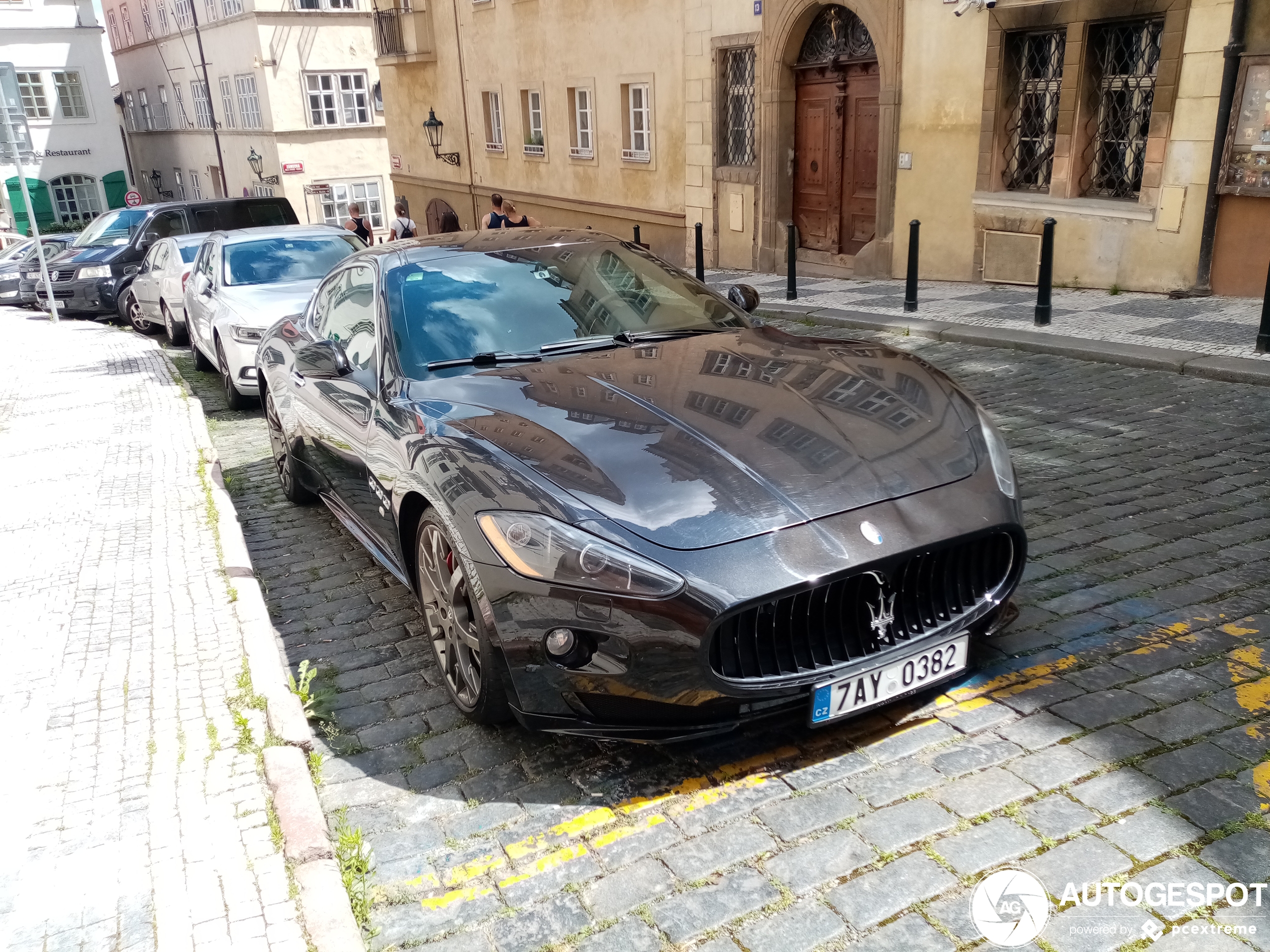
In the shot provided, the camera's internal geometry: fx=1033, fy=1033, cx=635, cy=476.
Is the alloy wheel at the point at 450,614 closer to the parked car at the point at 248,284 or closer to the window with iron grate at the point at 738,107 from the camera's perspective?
the parked car at the point at 248,284

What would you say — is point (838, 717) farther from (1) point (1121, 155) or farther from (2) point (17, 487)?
(1) point (1121, 155)

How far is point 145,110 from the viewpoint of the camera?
184 feet

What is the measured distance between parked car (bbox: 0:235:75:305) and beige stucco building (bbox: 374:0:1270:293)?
423 inches

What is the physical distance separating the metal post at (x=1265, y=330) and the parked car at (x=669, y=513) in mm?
5197

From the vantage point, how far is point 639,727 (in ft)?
9.97

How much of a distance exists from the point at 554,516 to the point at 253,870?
1271 mm

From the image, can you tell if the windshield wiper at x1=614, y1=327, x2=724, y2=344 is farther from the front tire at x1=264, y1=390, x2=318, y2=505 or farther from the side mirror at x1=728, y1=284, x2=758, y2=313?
the front tire at x1=264, y1=390, x2=318, y2=505

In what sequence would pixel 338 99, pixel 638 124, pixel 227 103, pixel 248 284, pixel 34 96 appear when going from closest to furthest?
pixel 248 284 → pixel 638 124 → pixel 338 99 → pixel 227 103 → pixel 34 96

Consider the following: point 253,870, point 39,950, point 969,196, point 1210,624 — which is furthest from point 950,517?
point 969,196

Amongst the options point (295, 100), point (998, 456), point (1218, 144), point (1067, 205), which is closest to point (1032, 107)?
point (1067, 205)

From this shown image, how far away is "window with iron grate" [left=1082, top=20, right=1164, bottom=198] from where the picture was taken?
438 inches

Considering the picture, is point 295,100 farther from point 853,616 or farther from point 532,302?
point 853,616

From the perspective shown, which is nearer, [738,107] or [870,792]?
[870,792]

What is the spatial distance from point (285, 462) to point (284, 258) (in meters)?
4.64
